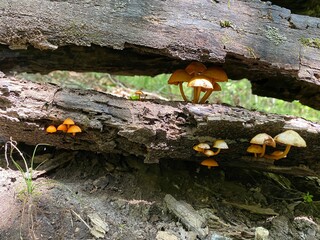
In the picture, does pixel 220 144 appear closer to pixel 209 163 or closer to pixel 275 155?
pixel 209 163

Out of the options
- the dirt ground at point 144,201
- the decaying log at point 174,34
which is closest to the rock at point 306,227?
the dirt ground at point 144,201

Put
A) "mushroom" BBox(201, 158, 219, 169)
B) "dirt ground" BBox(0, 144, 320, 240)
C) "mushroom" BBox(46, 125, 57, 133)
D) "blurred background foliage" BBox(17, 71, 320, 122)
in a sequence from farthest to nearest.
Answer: "blurred background foliage" BBox(17, 71, 320, 122) < "mushroom" BBox(201, 158, 219, 169) < "mushroom" BBox(46, 125, 57, 133) < "dirt ground" BBox(0, 144, 320, 240)

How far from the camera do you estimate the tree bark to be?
2973mm

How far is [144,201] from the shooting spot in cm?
326

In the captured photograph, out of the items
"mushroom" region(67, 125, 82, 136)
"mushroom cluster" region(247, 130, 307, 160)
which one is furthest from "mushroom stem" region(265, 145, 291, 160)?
"mushroom" region(67, 125, 82, 136)

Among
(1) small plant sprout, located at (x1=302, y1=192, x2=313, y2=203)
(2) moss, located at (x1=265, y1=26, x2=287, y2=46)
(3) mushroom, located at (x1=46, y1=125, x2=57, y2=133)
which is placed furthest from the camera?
(1) small plant sprout, located at (x1=302, y1=192, x2=313, y2=203)

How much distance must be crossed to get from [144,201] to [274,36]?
206cm

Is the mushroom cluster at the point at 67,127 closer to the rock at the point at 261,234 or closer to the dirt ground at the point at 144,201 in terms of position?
the dirt ground at the point at 144,201

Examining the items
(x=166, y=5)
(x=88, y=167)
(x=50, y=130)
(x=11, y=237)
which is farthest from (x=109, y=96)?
(x=11, y=237)

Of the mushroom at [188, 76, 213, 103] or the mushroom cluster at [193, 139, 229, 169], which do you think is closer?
the mushroom cluster at [193, 139, 229, 169]

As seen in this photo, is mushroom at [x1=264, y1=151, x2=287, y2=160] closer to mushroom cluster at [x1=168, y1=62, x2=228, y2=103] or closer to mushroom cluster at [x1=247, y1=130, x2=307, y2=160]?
mushroom cluster at [x1=247, y1=130, x2=307, y2=160]

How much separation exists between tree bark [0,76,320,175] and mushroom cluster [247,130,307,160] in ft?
0.35

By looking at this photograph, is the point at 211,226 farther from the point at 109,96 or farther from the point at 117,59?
the point at 117,59

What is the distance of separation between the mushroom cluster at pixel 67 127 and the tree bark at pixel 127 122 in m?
0.06
